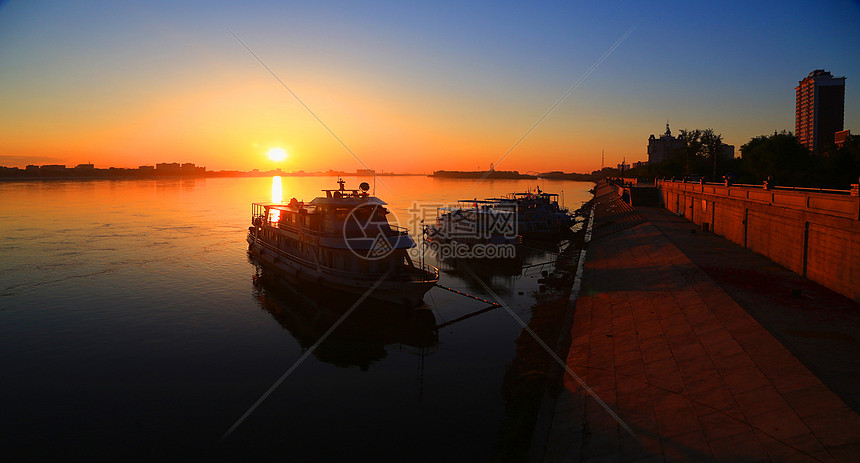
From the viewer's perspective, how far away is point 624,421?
14.0 m

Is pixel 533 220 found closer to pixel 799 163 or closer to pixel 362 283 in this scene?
pixel 799 163

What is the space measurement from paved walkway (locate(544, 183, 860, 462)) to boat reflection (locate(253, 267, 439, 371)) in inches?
378

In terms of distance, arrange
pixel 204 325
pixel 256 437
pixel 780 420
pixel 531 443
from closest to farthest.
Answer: pixel 780 420 → pixel 531 443 → pixel 256 437 → pixel 204 325

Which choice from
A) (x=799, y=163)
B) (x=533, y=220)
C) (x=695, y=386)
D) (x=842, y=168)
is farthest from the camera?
(x=533, y=220)

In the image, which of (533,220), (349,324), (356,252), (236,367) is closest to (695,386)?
(349,324)

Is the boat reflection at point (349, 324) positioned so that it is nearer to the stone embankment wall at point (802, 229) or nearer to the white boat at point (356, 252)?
the white boat at point (356, 252)

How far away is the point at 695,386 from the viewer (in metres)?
14.5

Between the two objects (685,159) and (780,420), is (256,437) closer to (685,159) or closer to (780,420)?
(780,420)

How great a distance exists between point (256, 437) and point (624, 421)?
510 inches

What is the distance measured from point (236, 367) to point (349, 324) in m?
7.74

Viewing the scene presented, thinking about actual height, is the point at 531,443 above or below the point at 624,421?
below

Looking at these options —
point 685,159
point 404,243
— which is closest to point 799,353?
point 404,243

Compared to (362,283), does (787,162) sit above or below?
above

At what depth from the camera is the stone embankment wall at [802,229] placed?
2052cm
